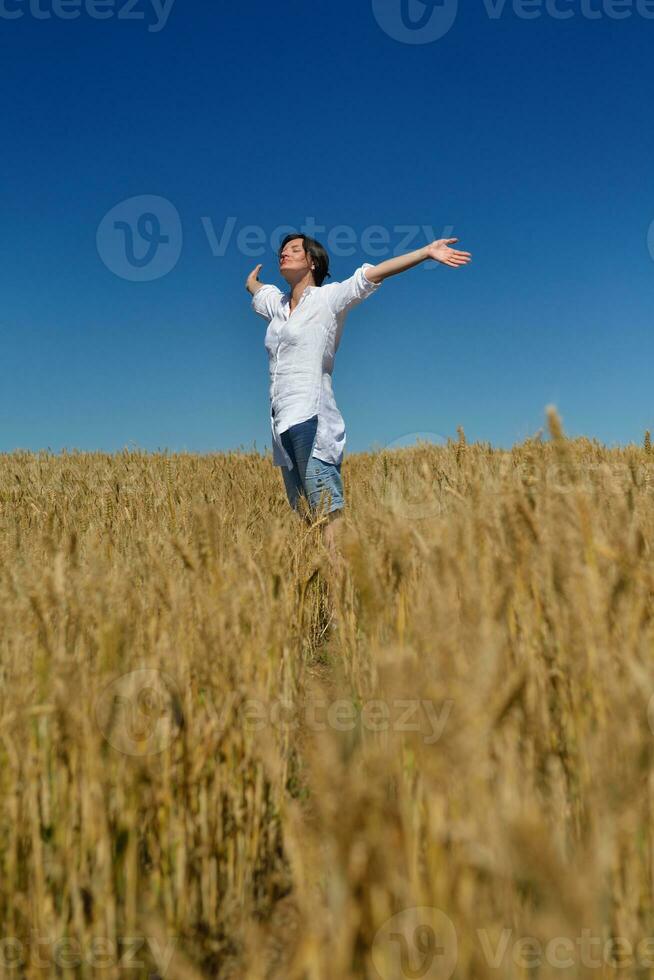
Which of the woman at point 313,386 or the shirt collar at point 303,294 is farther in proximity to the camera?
the shirt collar at point 303,294

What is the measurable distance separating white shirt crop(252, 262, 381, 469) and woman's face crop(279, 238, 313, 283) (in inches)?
7.0

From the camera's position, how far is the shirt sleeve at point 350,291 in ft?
10.5

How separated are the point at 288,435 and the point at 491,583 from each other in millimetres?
1989

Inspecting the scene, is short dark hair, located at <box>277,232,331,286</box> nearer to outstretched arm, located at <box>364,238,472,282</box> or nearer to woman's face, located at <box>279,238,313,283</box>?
woman's face, located at <box>279,238,313,283</box>

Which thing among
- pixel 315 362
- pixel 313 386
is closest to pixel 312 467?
pixel 313 386

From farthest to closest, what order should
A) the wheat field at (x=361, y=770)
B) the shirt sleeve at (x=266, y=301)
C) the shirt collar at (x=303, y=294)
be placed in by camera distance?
the shirt sleeve at (x=266, y=301) < the shirt collar at (x=303, y=294) < the wheat field at (x=361, y=770)

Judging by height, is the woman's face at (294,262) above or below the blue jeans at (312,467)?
above

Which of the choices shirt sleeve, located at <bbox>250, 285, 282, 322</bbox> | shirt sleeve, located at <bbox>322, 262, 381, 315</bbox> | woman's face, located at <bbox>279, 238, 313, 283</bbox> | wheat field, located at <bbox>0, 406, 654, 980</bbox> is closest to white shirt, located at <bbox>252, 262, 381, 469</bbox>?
shirt sleeve, located at <bbox>322, 262, 381, 315</bbox>

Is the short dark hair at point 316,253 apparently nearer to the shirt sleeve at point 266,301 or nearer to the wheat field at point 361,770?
the shirt sleeve at point 266,301

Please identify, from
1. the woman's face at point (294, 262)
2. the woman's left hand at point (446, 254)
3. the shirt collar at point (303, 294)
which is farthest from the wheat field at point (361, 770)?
the woman's face at point (294, 262)

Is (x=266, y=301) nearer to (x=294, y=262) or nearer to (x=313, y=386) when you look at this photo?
(x=294, y=262)

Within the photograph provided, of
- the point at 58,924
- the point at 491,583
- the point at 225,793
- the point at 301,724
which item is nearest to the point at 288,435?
the point at 301,724

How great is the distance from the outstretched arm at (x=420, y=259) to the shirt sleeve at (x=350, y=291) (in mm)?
31

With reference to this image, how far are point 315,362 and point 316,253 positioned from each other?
2.22 ft
